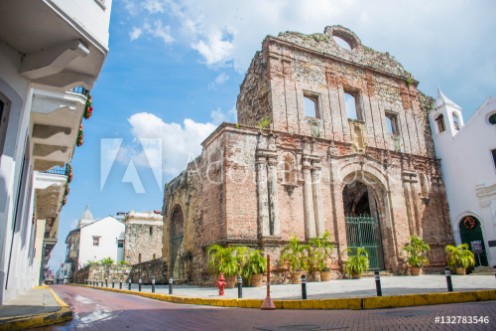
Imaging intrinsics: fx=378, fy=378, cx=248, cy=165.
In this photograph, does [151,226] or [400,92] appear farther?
[151,226]

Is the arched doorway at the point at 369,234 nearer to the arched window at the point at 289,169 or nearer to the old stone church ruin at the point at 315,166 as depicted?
the old stone church ruin at the point at 315,166

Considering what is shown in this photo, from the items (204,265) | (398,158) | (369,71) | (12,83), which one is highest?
(369,71)

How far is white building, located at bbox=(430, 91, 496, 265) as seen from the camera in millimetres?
17391

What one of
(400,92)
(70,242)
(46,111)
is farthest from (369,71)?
(70,242)

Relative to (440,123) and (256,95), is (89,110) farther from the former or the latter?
(440,123)

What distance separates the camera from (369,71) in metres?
19.7

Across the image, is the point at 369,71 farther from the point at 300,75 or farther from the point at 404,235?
the point at 404,235

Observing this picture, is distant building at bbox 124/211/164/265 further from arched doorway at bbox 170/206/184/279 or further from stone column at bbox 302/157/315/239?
stone column at bbox 302/157/315/239

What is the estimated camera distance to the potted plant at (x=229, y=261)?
40.1ft

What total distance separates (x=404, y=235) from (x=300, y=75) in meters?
8.75

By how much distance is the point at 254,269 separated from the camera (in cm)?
1248

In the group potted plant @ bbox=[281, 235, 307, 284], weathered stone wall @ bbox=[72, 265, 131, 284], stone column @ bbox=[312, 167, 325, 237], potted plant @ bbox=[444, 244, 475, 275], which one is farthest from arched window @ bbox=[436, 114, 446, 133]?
weathered stone wall @ bbox=[72, 265, 131, 284]

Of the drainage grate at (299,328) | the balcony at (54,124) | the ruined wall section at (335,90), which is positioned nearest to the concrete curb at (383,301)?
the drainage grate at (299,328)

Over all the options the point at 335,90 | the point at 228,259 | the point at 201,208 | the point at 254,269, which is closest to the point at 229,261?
the point at 228,259
